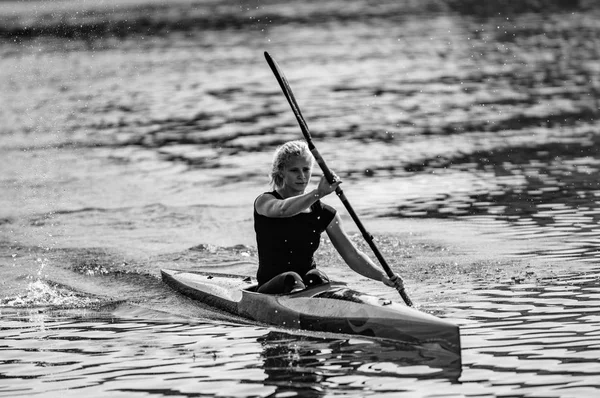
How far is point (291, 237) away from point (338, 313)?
940 mm

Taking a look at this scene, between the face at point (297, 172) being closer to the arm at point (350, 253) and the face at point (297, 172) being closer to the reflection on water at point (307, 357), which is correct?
the arm at point (350, 253)

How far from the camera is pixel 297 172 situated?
10.5m

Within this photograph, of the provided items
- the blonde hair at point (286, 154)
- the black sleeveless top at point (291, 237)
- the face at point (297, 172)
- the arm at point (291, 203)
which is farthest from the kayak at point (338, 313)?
the blonde hair at point (286, 154)

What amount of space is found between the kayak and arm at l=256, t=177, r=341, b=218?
0.84 metres

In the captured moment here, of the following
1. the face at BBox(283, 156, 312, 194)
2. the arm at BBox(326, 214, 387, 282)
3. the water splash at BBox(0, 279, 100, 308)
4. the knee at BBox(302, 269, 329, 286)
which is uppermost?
the face at BBox(283, 156, 312, 194)

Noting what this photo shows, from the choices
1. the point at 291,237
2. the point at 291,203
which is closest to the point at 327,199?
the point at 291,237

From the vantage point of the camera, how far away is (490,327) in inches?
408

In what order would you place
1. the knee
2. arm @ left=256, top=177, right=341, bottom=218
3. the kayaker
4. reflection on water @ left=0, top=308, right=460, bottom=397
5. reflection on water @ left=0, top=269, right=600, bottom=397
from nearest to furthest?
reflection on water @ left=0, top=269, right=600, bottom=397 < reflection on water @ left=0, top=308, right=460, bottom=397 < arm @ left=256, top=177, right=341, bottom=218 < the kayaker < the knee

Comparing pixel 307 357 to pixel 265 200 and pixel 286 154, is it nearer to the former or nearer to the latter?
pixel 265 200

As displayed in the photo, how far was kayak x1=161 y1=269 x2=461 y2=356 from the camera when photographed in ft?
31.2

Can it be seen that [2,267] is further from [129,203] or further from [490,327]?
[490,327]

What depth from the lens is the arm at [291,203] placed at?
9930mm

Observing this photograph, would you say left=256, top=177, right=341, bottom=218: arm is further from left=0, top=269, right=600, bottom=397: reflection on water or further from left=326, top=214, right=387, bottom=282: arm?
left=0, top=269, right=600, bottom=397: reflection on water

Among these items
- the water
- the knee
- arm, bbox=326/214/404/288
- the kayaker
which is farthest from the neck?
the water
